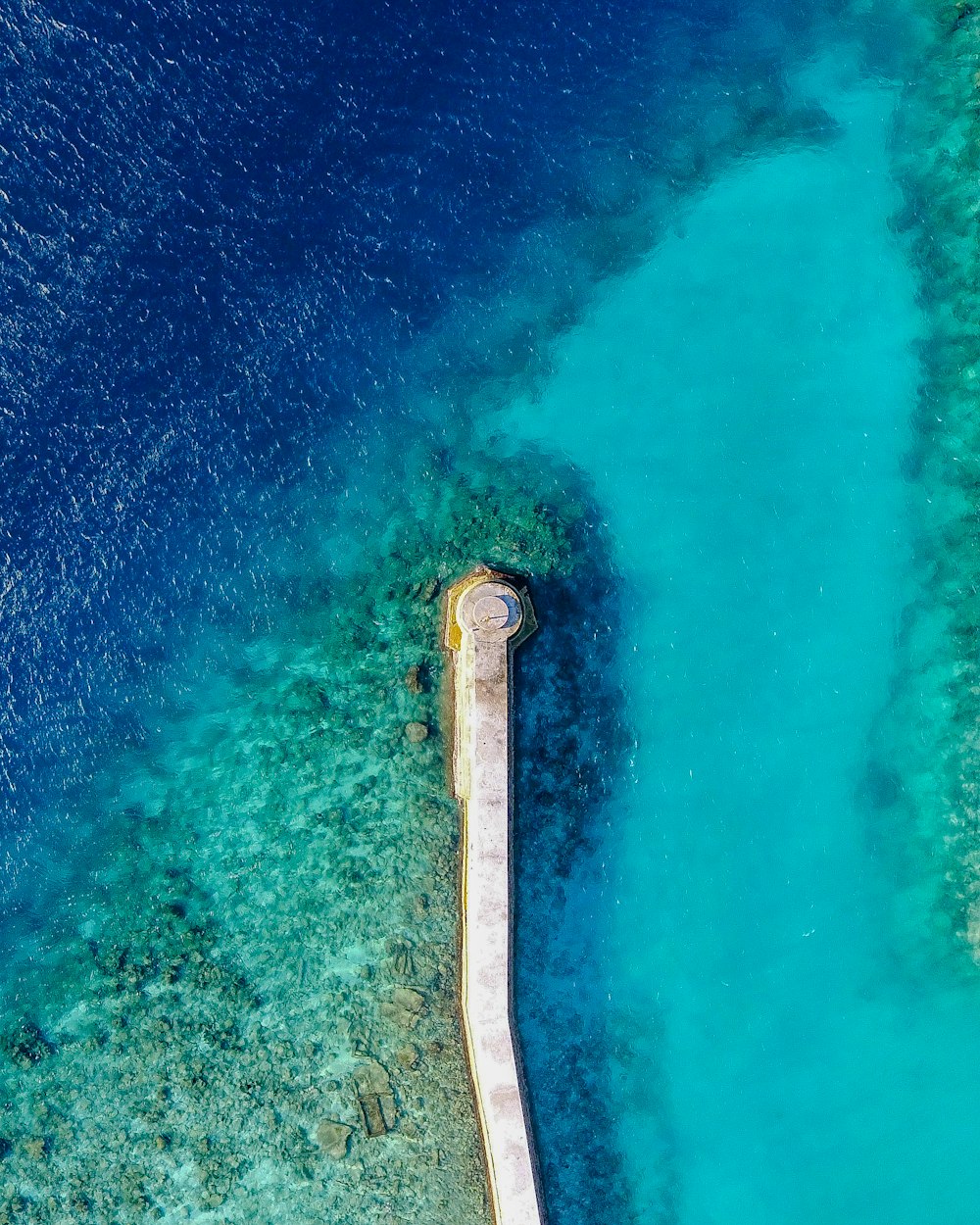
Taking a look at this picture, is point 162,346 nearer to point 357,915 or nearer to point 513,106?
point 513,106

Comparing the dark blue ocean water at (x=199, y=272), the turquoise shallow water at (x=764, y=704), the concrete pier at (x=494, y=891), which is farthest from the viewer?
the dark blue ocean water at (x=199, y=272)

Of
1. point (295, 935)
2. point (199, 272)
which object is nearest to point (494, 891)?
point (295, 935)

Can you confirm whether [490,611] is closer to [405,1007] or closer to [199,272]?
[405,1007]

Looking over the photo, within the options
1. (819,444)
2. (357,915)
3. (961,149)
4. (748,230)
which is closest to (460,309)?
(748,230)

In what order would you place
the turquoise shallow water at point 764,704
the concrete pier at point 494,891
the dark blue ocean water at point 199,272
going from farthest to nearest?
the dark blue ocean water at point 199,272, the turquoise shallow water at point 764,704, the concrete pier at point 494,891

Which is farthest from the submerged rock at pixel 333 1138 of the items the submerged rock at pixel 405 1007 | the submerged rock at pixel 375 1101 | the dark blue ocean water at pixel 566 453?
the dark blue ocean water at pixel 566 453

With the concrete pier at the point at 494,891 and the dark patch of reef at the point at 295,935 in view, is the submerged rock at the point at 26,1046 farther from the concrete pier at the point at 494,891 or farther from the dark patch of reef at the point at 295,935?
the concrete pier at the point at 494,891
